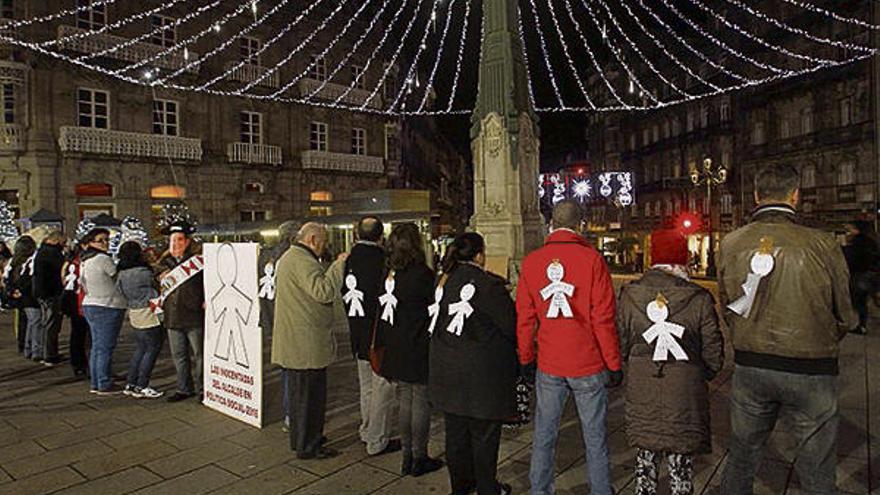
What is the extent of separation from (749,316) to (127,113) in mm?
25723

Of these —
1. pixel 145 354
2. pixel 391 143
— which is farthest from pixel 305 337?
pixel 391 143

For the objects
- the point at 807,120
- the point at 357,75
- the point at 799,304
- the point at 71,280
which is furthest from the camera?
the point at 807,120

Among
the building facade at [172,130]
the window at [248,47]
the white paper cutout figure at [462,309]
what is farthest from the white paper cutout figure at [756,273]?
the window at [248,47]

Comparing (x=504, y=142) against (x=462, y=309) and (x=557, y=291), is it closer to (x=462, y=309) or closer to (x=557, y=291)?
(x=462, y=309)

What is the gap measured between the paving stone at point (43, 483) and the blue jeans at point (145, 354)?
7.20 feet

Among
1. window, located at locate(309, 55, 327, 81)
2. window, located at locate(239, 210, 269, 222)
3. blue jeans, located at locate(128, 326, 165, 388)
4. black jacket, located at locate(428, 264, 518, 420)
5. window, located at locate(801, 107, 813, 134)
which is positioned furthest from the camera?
window, located at locate(801, 107, 813, 134)

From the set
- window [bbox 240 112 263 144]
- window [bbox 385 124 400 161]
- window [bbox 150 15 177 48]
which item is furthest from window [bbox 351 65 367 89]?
window [bbox 150 15 177 48]

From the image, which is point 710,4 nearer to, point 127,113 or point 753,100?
point 753,100

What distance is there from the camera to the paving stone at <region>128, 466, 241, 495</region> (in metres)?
4.32

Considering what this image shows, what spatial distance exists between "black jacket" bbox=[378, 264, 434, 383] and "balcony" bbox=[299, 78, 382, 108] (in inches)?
1025

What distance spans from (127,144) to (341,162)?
10056 mm

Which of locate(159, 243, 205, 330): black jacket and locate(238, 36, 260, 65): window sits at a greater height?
locate(238, 36, 260, 65): window

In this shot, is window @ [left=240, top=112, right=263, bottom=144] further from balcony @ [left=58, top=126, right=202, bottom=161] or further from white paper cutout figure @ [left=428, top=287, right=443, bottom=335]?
white paper cutout figure @ [left=428, top=287, right=443, bottom=335]

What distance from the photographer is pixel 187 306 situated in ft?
21.4
